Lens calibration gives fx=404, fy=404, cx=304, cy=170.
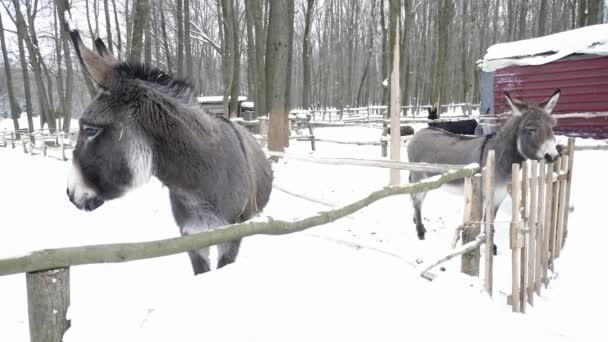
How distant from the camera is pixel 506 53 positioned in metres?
12.4

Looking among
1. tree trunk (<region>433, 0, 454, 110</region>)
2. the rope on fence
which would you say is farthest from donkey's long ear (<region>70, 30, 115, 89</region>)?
tree trunk (<region>433, 0, 454, 110</region>)

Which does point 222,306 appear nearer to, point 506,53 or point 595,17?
point 506,53

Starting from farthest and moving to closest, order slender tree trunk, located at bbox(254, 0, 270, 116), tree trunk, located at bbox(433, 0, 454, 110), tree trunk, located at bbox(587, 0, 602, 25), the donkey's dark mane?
tree trunk, located at bbox(587, 0, 602, 25) → tree trunk, located at bbox(433, 0, 454, 110) → slender tree trunk, located at bbox(254, 0, 270, 116) → the donkey's dark mane

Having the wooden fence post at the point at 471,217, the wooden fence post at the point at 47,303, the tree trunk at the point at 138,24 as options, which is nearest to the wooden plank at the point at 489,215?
the wooden fence post at the point at 471,217

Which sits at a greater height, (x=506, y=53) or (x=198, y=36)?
(x=198, y=36)

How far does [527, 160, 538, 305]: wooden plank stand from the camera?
343cm

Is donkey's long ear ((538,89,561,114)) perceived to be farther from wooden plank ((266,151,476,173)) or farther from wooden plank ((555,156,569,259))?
wooden plank ((266,151,476,173))

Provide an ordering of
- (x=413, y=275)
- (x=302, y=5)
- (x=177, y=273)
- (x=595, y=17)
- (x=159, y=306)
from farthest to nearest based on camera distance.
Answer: (x=302, y=5) → (x=595, y=17) → (x=177, y=273) → (x=413, y=275) → (x=159, y=306)

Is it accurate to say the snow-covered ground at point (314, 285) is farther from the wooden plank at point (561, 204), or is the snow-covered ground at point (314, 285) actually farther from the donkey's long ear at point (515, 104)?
the donkey's long ear at point (515, 104)

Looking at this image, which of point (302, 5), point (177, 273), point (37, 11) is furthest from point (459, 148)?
point (37, 11)

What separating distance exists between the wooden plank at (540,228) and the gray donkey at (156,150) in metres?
2.59

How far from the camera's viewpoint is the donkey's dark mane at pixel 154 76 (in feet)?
8.23

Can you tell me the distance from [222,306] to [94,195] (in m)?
1.10

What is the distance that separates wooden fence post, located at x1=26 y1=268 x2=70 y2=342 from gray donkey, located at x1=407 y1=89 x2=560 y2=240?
15.1 feet
